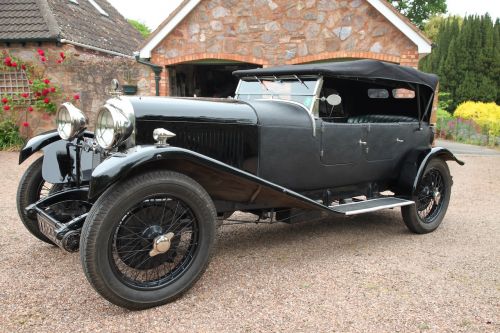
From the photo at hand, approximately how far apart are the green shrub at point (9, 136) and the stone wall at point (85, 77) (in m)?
0.24

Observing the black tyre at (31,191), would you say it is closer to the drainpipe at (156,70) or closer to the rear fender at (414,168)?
the rear fender at (414,168)

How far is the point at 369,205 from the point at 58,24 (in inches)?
396

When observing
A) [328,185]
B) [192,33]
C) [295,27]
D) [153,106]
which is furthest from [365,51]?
[153,106]

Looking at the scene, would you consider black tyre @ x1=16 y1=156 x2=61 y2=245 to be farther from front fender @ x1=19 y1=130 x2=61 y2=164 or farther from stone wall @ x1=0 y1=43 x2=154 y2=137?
stone wall @ x1=0 y1=43 x2=154 y2=137

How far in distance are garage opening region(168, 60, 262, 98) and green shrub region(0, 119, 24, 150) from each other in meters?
3.73

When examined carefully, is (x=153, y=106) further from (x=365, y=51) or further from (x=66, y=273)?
(x=365, y=51)

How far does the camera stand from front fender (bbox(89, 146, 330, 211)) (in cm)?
258

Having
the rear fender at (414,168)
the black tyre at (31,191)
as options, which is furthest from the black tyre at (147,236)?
the rear fender at (414,168)

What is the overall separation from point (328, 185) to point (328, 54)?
6071mm

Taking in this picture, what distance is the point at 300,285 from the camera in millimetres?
3225

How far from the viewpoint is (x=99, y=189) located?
101 inches

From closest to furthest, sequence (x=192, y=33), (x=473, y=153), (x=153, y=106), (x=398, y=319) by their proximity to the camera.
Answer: (x=398, y=319), (x=153, y=106), (x=192, y=33), (x=473, y=153)

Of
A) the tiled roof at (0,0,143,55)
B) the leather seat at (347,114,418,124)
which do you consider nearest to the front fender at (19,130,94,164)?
the leather seat at (347,114,418,124)

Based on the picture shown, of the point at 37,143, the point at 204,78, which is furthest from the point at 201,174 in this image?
the point at 204,78
